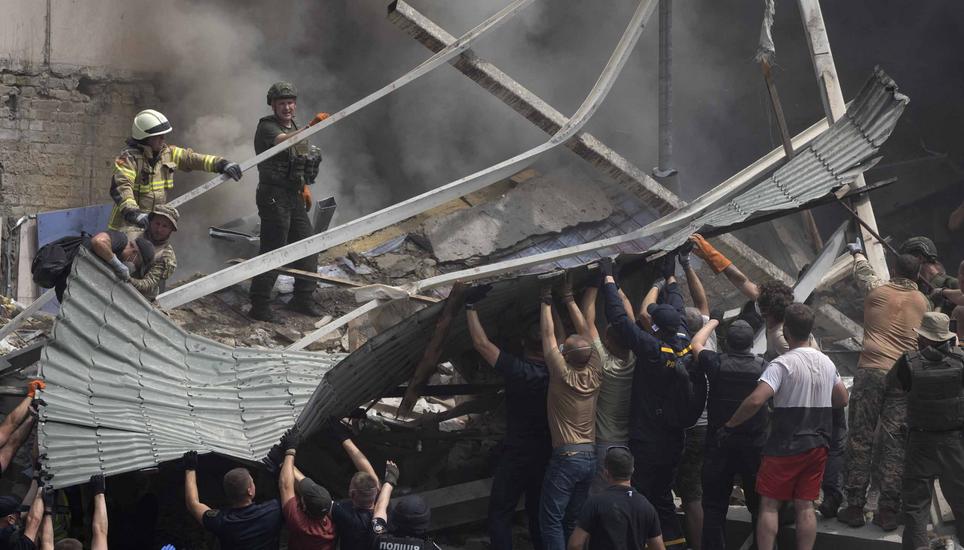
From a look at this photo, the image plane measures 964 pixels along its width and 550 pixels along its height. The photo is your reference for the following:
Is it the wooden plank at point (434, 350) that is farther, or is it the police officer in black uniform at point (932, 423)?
the wooden plank at point (434, 350)

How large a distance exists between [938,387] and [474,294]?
2.62 m

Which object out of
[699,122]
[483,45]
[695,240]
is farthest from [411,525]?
[699,122]

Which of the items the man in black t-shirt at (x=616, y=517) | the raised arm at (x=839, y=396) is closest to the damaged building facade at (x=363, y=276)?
the raised arm at (x=839, y=396)

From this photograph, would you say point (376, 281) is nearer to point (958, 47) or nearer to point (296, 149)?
point (296, 149)

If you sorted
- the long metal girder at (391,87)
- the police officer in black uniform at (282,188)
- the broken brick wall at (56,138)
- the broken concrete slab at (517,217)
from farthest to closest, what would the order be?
the broken brick wall at (56,138)
the broken concrete slab at (517,217)
the police officer in black uniform at (282,188)
the long metal girder at (391,87)

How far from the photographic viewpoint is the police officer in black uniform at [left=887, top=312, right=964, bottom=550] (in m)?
7.07

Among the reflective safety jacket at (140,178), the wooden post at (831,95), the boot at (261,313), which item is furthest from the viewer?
the boot at (261,313)

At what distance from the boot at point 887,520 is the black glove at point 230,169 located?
15.5ft

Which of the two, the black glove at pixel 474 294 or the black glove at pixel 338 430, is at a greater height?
the black glove at pixel 474 294

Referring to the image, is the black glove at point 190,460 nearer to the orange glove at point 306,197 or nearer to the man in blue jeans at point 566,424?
the man in blue jeans at point 566,424

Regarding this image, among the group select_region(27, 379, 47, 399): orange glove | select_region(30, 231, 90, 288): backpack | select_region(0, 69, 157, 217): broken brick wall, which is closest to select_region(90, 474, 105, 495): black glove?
select_region(27, 379, 47, 399): orange glove

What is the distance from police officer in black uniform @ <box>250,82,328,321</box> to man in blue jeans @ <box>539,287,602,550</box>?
11.1 ft

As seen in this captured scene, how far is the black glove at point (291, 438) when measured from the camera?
7191mm

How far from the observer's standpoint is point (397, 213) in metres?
10.2
